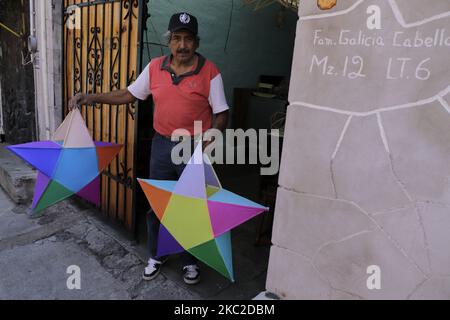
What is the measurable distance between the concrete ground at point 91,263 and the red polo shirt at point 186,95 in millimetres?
1252

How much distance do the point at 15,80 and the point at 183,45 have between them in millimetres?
3992

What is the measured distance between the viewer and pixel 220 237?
6.81ft

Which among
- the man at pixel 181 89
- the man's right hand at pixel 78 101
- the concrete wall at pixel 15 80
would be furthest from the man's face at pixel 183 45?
the concrete wall at pixel 15 80

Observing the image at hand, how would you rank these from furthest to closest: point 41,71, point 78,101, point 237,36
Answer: point 237,36, point 41,71, point 78,101

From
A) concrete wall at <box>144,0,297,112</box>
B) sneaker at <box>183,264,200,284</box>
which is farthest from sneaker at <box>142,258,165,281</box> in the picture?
concrete wall at <box>144,0,297,112</box>

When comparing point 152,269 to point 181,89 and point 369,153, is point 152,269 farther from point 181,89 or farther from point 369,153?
point 369,153

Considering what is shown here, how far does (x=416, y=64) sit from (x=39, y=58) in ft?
14.0

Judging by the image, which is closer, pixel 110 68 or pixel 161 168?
pixel 161 168

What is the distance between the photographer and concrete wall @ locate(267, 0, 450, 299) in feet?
5.35

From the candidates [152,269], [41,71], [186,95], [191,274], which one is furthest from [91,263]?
[41,71]

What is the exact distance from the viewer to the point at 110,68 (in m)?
3.30

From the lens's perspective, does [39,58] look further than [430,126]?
Yes

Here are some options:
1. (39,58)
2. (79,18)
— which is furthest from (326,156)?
(39,58)

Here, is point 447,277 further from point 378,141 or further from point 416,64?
point 416,64
